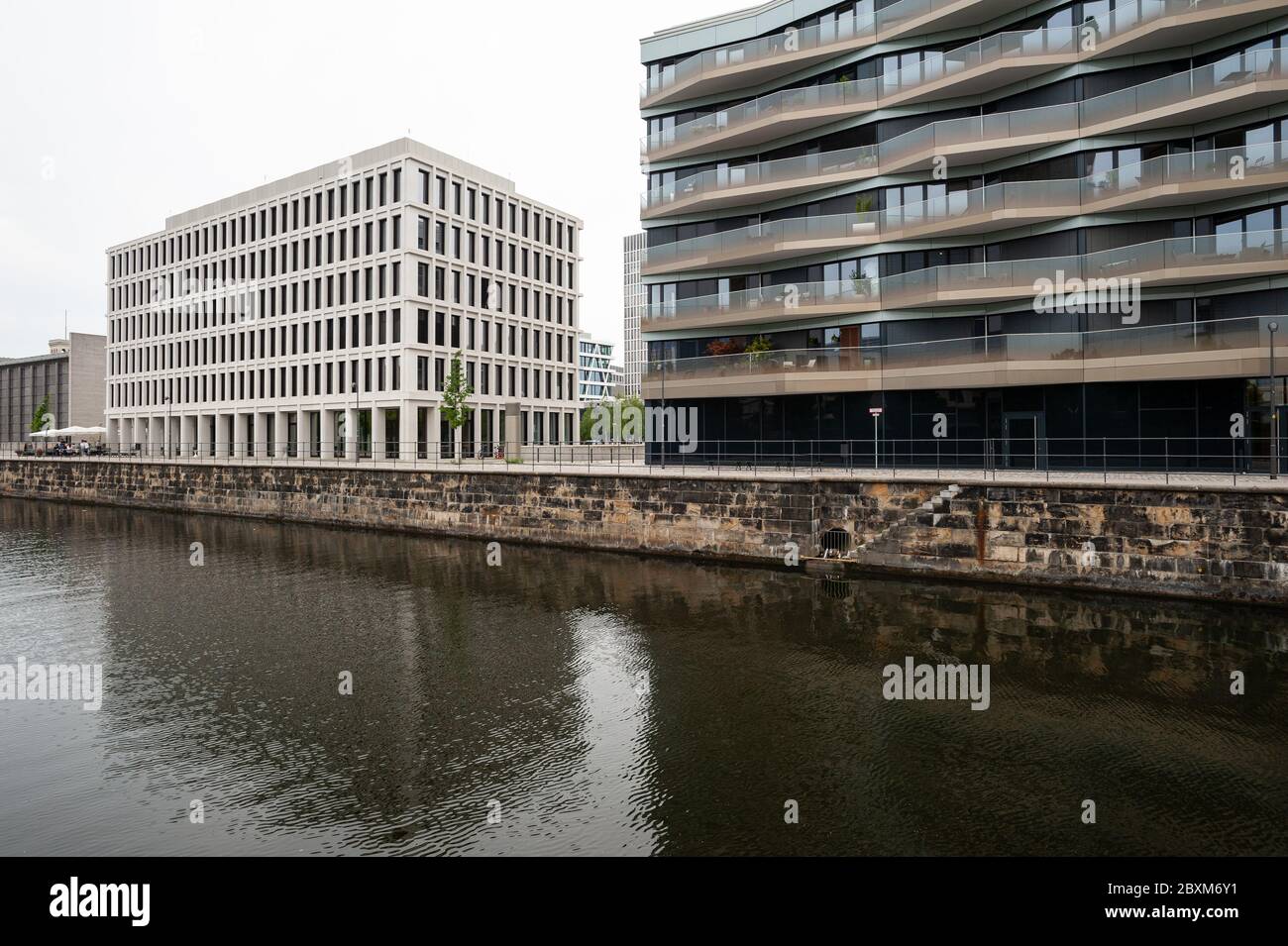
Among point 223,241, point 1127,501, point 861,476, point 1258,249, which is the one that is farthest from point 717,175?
point 223,241

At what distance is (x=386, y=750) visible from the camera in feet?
30.6

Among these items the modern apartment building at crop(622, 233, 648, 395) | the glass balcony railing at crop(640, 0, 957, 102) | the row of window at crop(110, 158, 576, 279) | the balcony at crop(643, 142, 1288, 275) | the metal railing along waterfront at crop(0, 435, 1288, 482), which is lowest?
the metal railing along waterfront at crop(0, 435, 1288, 482)

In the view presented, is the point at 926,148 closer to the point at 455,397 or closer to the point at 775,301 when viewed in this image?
the point at 775,301

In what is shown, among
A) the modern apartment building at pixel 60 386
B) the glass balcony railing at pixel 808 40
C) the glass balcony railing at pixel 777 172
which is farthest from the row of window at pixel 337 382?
the glass balcony railing at pixel 808 40

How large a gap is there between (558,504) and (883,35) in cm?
2137

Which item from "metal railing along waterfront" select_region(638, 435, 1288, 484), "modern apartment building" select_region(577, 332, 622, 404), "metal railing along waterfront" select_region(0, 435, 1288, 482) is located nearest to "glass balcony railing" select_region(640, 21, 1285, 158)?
"metal railing along waterfront" select_region(0, 435, 1288, 482)

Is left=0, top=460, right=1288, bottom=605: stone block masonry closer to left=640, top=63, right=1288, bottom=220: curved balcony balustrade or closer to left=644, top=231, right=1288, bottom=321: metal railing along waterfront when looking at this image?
left=644, top=231, right=1288, bottom=321: metal railing along waterfront

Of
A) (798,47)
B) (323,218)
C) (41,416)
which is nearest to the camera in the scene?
(798,47)

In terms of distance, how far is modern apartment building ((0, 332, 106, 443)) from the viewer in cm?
8544

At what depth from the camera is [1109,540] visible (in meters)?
18.5

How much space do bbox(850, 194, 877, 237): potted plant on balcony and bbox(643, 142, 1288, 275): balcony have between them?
0.04 metres

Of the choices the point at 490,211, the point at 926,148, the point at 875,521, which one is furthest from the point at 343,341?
the point at 875,521

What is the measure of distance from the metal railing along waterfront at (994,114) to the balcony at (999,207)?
168cm

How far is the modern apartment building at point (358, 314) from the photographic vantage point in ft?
169
